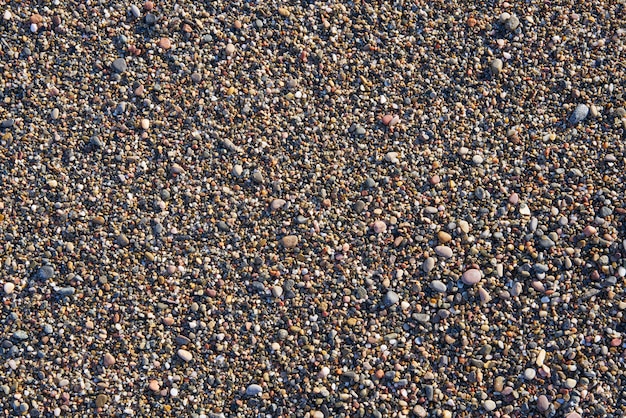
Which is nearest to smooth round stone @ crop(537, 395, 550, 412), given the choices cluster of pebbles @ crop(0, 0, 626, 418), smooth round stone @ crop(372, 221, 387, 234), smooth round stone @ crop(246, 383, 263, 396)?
cluster of pebbles @ crop(0, 0, 626, 418)

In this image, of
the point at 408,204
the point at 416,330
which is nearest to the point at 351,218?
the point at 408,204

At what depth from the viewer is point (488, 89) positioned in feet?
10.0

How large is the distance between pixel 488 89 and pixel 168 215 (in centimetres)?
169

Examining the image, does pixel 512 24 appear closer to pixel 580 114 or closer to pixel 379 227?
pixel 580 114

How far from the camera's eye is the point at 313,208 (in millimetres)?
2947

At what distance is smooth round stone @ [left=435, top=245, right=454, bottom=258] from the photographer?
290 centimetres

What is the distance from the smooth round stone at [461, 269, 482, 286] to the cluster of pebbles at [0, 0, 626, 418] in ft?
0.05

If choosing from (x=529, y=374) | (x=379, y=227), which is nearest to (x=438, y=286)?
(x=379, y=227)

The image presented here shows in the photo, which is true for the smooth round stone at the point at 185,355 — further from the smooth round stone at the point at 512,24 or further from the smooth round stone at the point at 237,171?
the smooth round stone at the point at 512,24

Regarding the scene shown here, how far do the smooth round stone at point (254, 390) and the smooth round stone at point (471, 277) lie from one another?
108 cm

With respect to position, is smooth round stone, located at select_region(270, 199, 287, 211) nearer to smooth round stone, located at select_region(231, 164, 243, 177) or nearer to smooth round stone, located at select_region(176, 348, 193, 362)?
smooth round stone, located at select_region(231, 164, 243, 177)

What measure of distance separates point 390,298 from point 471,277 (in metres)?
0.39

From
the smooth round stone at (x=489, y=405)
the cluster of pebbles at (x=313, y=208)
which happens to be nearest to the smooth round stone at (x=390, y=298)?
the cluster of pebbles at (x=313, y=208)

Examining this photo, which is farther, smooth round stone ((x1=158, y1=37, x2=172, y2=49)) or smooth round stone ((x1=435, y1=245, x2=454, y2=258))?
smooth round stone ((x1=158, y1=37, x2=172, y2=49))
